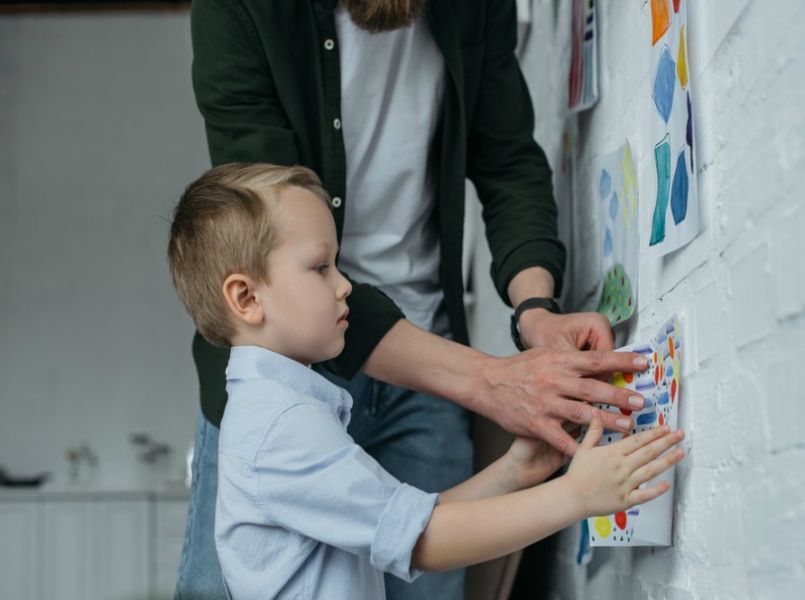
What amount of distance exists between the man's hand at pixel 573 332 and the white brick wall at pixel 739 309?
5cm

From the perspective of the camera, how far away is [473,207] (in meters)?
3.24

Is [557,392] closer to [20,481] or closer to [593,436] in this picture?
[593,436]

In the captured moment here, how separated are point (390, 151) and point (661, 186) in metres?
0.52

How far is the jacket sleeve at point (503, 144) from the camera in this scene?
1.66 meters

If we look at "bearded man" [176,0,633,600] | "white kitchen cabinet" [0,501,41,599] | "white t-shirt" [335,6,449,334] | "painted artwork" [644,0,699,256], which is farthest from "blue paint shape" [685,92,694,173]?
"white kitchen cabinet" [0,501,41,599]

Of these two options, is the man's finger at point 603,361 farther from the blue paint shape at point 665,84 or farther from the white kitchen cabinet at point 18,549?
the white kitchen cabinet at point 18,549

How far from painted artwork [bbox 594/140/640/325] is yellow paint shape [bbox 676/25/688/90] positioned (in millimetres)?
235

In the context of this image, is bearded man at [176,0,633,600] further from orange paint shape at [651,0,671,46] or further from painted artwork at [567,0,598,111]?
orange paint shape at [651,0,671,46]

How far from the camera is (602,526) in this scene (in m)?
1.37

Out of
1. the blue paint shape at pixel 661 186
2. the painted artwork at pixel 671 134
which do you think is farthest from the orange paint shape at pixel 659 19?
the blue paint shape at pixel 661 186

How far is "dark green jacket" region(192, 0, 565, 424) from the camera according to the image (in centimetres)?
149

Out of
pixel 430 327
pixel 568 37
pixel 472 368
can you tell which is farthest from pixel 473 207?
pixel 472 368

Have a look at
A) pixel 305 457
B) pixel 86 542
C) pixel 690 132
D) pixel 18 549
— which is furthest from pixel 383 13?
pixel 18 549

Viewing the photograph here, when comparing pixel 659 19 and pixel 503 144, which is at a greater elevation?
pixel 659 19
